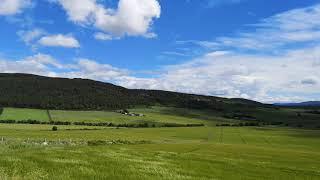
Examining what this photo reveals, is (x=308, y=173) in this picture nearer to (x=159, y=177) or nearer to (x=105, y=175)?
(x=159, y=177)

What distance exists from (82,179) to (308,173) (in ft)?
64.6

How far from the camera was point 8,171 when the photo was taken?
22531mm

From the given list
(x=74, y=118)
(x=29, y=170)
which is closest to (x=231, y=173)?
(x=29, y=170)

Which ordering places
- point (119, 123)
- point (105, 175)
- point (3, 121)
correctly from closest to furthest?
1. point (105, 175)
2. point (3, 121)
3. point (119, 123)

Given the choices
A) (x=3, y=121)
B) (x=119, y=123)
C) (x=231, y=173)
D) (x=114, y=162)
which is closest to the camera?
(x=114, y=162)

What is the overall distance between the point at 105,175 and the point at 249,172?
12.9 meters

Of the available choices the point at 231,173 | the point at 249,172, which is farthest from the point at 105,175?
the point at 249,172

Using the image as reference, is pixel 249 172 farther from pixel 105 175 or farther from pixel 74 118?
pixel 74 118

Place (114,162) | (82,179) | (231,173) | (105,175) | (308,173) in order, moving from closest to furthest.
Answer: (82,179) → (105,175) → (114,162) → (231,173) → (308,173)

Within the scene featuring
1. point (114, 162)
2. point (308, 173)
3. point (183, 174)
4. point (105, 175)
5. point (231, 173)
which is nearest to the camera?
point (105, 175)

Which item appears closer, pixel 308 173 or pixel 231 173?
pixel 231 173

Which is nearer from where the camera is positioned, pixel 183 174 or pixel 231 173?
pixel 183 174

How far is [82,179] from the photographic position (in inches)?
866

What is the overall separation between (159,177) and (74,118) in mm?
169315
